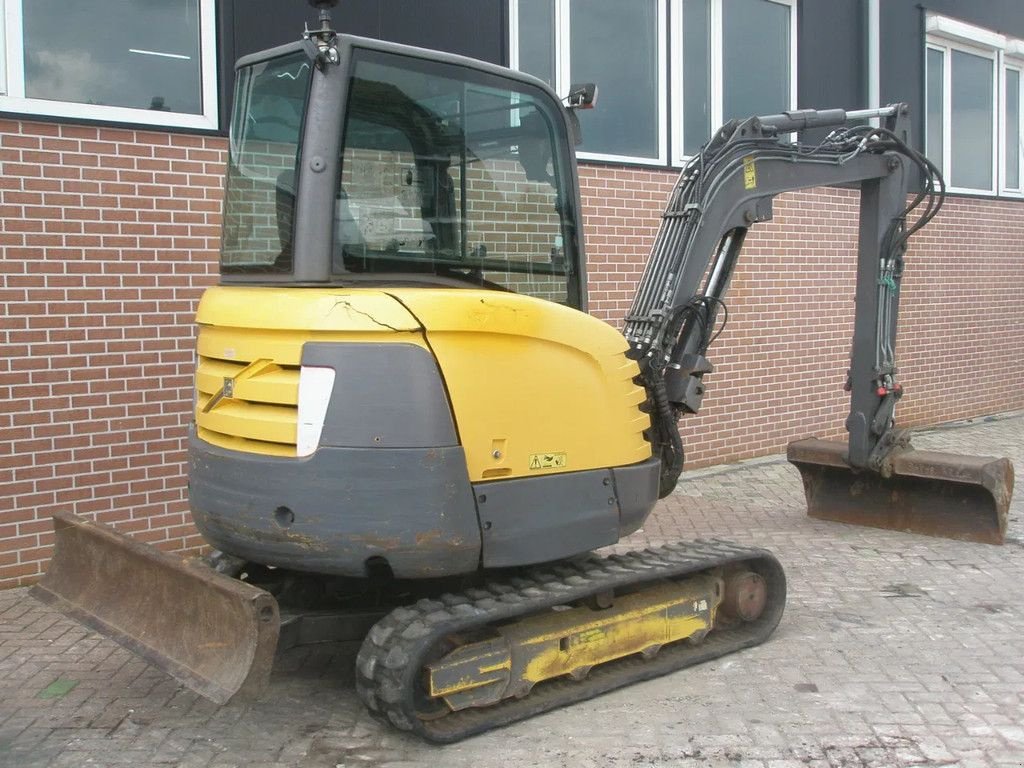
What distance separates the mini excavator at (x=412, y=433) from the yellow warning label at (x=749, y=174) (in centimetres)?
147

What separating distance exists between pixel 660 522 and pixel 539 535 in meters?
3.80

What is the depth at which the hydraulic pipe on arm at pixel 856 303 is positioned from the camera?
19.6 feet

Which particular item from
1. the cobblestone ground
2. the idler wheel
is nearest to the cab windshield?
the idler wheel

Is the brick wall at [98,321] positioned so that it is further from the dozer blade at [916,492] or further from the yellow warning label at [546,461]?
the dozer blade at [916,492]

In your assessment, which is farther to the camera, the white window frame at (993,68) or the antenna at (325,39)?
the white window frame at (993,68)

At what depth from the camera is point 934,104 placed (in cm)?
1308

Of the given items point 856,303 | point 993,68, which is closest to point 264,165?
point 856,303

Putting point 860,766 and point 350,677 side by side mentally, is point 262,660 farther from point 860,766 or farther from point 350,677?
point 860,766

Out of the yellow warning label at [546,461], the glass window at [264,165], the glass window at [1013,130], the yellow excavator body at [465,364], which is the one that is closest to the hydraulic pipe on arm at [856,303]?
the yellow excavator body at [465,364]

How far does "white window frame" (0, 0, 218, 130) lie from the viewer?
625 cm

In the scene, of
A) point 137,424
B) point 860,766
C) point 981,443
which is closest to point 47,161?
point 137,424

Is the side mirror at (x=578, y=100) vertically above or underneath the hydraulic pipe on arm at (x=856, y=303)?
above

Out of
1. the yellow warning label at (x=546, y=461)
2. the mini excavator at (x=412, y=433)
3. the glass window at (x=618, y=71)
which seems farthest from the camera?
the glass window at (x=618, y=71)

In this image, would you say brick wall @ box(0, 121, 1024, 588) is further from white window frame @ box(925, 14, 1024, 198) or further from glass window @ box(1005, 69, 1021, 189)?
glass window @ box(1005, 69, 1021, 189)
